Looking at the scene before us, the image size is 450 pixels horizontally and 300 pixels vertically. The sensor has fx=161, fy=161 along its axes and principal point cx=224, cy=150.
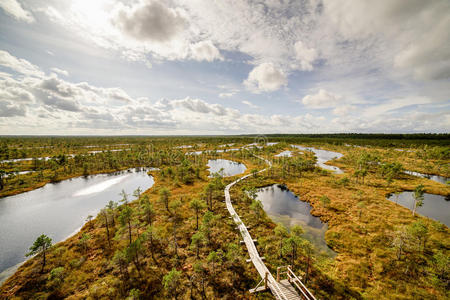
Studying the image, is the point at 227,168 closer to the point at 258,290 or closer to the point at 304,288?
the point at 258,290

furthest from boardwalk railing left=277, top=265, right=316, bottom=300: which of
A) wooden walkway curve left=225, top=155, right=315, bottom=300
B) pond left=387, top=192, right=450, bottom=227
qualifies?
pond left=387, top=192, right=450, bottom=227

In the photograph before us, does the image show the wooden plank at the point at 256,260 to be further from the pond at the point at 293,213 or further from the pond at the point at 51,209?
the pond at the point at 51,209

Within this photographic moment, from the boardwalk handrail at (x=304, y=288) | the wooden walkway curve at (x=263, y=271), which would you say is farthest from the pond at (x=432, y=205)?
the wooden walkway curve at (x=263, y=271)

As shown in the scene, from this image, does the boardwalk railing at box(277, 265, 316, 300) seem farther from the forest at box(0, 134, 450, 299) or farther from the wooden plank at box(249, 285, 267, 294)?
the forest at box(0, 134, 450, 299)

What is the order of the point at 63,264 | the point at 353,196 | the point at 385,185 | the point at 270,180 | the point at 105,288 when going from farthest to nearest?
the point at 270,180 → the point at 385,185 → the point at 353,196 → the point at 63,264 → the point at 105,288

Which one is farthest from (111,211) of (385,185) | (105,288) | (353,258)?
(385,185)

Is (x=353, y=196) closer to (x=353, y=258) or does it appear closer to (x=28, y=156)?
(x=353, y=258)
